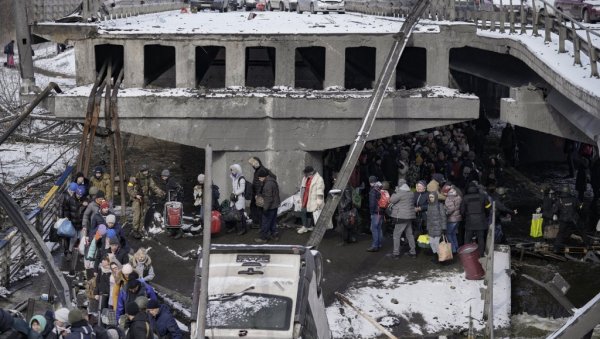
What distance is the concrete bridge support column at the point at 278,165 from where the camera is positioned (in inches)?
874

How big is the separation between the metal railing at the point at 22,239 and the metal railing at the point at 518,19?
33.3 feet

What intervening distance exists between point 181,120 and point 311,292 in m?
9.94

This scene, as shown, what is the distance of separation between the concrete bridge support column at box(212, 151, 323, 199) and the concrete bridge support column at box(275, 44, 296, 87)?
1672mm

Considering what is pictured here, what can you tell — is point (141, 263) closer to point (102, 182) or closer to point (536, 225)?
point (102, 182)

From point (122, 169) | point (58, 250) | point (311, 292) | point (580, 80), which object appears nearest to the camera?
point (311, 292)

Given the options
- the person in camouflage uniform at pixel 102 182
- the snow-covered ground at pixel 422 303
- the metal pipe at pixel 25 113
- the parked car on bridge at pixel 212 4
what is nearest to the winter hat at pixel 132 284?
the metal pipe at pixel 25 113

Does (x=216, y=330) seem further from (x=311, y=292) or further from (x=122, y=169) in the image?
(x=122, y=169)

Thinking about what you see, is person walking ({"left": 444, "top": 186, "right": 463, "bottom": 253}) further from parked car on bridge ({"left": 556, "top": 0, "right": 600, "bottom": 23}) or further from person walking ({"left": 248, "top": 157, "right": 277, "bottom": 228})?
parked car on bridge ({"left": 556, "top": 0, "right": 600, "bottom": 23})

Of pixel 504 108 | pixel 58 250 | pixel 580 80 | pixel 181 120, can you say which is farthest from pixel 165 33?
pixel 580 80

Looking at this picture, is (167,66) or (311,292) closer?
(311,292)

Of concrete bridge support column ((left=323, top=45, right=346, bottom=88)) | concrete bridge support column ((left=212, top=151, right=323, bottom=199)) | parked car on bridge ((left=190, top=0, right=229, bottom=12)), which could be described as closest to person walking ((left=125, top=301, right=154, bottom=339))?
concrete bridge support column ((left=212, top=151, right=323, bottom=199))

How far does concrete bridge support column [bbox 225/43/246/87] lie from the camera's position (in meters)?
22.5

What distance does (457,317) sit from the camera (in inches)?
632

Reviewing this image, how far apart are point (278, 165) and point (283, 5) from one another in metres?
26.6
